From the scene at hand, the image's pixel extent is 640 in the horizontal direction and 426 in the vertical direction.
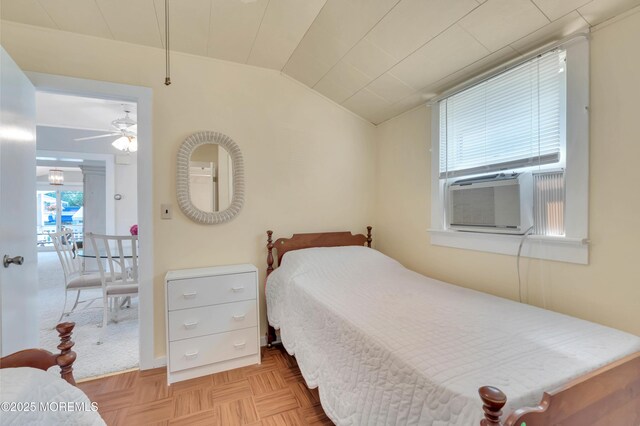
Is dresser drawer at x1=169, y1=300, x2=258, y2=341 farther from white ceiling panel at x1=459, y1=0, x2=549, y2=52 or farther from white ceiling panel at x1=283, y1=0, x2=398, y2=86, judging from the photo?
white ceiling panel at x1=459, y1=0, x2=549, y2=52

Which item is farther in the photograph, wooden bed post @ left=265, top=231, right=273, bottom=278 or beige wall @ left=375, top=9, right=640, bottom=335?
wooden bed post @ left=265, top=231, right=273, bottom=278

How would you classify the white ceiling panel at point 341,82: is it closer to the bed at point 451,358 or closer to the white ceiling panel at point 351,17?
the white ceiling panel at point 351,17

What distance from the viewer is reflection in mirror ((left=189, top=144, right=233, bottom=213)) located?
90.9 inches

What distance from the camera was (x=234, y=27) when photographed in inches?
79.1

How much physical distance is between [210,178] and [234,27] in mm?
1121

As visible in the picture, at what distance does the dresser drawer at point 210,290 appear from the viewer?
2002 mm

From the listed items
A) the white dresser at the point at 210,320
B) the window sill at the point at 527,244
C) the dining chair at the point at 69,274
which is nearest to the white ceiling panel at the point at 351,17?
the window sill at the point at 527,244

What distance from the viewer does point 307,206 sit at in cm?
273

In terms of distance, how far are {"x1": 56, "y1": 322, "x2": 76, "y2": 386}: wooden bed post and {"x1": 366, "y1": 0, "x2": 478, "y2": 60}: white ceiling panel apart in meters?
2.12

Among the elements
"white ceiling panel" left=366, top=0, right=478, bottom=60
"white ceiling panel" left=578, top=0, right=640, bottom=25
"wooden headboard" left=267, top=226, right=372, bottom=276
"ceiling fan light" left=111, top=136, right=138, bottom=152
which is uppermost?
"white ceiling panel" left=366, top=0, right=478, bottom=60

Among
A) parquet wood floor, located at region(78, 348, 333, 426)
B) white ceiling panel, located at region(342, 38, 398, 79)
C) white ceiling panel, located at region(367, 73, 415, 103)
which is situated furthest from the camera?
white ceiling panel, located at region(367, 73, 415, 103)

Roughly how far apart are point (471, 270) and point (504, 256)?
0.27 meters

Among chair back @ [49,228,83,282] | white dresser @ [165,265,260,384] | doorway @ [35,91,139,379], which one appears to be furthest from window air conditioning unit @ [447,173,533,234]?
chair back @ [49,228,83,282]

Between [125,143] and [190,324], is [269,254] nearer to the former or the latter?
[190,324]
